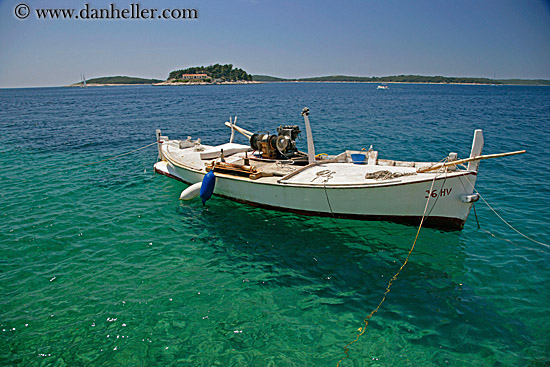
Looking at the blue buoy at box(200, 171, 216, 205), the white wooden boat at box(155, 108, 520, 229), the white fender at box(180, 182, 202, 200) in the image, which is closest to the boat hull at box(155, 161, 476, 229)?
the white wooden boat at box(155, 108, 520, 229)

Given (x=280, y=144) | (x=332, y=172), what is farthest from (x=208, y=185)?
(x=332, y=172)

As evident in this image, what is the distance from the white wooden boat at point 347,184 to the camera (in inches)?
430

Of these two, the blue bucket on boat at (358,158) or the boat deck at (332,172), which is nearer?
the boat deck at (332,172)

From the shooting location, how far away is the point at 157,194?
16.5m

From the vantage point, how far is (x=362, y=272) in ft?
31.6

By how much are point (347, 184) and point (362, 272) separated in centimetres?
329

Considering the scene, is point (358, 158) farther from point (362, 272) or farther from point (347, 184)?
point (362, 272)

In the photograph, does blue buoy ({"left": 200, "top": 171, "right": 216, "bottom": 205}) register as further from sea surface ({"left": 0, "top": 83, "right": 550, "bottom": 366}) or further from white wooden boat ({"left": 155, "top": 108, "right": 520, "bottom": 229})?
sea surface ({"left": 0, "top": 83, "right": 550, "bottom": 366})

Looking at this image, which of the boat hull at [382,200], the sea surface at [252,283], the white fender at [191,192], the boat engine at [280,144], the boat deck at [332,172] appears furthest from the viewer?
the boat engine at [280,144]

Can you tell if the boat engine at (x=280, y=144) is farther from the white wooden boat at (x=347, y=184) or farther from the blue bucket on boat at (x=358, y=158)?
the blue bucket on boat at (x=358, y=158)

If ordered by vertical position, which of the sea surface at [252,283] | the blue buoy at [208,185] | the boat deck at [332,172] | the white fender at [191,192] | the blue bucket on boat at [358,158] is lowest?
the sea surface at [252,283]

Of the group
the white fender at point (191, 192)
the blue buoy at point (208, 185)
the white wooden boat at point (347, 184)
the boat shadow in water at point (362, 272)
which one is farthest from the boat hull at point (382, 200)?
the white fender at point (191, 192)

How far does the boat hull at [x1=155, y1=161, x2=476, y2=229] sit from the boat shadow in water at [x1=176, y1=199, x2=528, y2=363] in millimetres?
486

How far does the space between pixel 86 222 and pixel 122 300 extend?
19.7 ft
